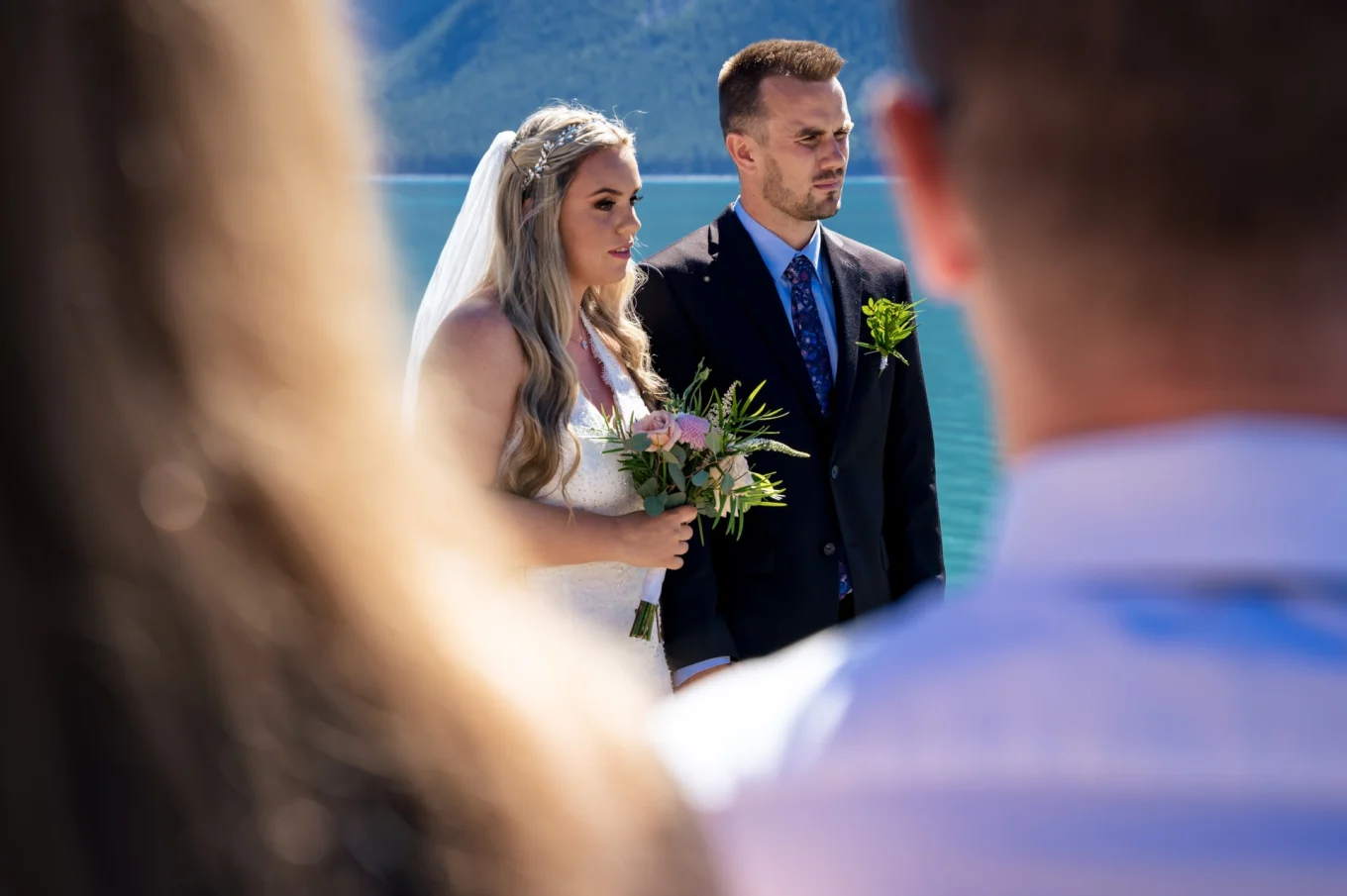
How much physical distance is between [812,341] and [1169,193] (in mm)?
4045

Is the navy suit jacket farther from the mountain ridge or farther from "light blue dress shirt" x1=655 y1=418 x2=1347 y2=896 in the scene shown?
the mountain ridge

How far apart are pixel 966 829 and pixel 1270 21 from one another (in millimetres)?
493

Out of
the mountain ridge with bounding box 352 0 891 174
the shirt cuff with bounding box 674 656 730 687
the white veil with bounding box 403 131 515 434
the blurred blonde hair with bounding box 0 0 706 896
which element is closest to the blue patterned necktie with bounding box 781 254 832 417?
the shirt cuff with bounding box 674 656 730 687

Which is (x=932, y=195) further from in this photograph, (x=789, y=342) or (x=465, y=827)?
(x=789, y=342)

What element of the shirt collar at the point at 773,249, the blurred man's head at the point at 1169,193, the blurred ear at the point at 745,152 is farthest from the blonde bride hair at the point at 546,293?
the blurred man's head at the point at 1169,193

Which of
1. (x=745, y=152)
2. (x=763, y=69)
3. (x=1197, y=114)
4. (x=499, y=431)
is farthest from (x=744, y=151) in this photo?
(x=1197, y=114)

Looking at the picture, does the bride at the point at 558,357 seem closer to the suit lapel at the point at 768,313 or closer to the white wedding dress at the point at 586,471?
the white wedding dress at the point at 586,471

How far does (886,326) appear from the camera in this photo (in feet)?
15.9

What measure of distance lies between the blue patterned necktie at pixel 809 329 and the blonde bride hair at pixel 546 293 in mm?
543

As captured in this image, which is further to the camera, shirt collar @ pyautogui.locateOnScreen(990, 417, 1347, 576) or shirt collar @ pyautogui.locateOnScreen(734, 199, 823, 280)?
shirt collar @ pyautogui.locateOnScreen(734, 199, 823, 280)

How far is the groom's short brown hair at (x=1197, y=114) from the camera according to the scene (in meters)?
0.82

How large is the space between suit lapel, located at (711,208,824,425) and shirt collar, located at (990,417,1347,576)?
3.87 m

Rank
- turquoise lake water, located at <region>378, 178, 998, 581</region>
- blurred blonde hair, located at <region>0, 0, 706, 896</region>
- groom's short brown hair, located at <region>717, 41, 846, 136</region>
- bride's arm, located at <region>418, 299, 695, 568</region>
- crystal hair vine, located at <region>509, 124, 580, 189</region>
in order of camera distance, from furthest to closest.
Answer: turquoise lake water, located at <region>378, 178, 998, 581</region>, groom's short brown hair, located at <region>717, 41, 846, 136</region>, crystal hair vine, located at <region>509, 124, 580, 189</region>, bride's arm, located at <region>418, 299, 695, 568</region>, blurred blonde hair, located at <region>0, 0, 706, 896</region>

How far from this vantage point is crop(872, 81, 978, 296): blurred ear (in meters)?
0.96
